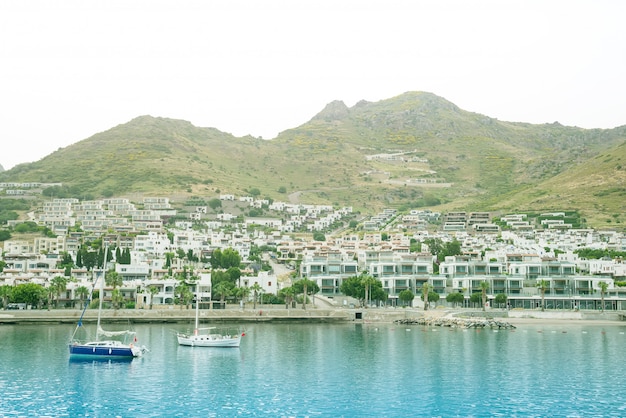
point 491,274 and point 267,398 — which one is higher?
point 491,274

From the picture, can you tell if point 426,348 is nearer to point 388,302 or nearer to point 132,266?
point 388,302

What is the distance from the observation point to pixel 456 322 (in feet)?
303

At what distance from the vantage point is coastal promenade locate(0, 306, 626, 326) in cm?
9494

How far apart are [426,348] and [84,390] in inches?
1279

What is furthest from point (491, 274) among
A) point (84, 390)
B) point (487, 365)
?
point (84, 390)

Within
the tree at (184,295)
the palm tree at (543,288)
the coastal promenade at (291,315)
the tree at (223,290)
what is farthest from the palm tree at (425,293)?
the tree at (184,295)

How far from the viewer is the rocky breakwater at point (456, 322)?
9048cm

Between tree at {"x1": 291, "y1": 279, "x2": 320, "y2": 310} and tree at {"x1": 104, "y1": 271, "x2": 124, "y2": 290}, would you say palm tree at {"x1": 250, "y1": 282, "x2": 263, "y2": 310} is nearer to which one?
tree at {"x1": 291, "y1": 279, "x2": 320, "y2": 310}

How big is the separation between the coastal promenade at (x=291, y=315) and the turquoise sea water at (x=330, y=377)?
1360cm

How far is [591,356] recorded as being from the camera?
215 ft

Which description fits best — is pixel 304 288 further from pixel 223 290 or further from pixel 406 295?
pixel 406 295

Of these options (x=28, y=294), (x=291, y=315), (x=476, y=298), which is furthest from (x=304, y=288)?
(x=28, y=294)

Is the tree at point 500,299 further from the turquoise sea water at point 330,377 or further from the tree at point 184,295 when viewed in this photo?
the tree at point 184,295

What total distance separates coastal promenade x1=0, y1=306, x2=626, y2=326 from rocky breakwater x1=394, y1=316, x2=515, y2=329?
1.82m
